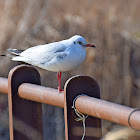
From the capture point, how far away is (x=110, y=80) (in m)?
2.91

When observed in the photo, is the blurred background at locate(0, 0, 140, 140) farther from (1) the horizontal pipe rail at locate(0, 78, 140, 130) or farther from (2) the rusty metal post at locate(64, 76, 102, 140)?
(2) the rusty metal post at locate(64, 76, 102, 140)

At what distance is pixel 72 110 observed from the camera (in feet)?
4.15

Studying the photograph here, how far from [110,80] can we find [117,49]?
9.6 inches

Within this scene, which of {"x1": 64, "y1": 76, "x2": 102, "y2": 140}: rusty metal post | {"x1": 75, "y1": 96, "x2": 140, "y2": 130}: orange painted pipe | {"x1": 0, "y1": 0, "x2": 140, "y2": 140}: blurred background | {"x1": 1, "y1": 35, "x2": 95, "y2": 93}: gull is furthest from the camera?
{"x1": 0, "y1": 0, "x2": 140, "y2": 140}: blurred background

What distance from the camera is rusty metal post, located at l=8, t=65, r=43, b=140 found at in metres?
1.47

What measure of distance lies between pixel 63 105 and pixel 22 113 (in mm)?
239

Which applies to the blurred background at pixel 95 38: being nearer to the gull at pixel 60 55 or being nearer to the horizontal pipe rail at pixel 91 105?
the gull at pixel 60 55

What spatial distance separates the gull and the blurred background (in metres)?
0.91

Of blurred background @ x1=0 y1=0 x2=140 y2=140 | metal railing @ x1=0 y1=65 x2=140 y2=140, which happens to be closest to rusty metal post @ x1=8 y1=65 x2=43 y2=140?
metal railing @ x1=0 y1=65 x2=140 y2=140

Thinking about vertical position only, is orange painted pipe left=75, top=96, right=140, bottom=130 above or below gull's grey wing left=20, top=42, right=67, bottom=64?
above

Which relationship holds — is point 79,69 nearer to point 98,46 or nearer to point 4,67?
point 98,46

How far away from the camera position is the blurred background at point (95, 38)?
2912 millimetres

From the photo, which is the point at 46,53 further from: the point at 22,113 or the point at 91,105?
the point at 91,105

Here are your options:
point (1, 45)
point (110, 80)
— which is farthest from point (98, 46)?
point (1, 45)
